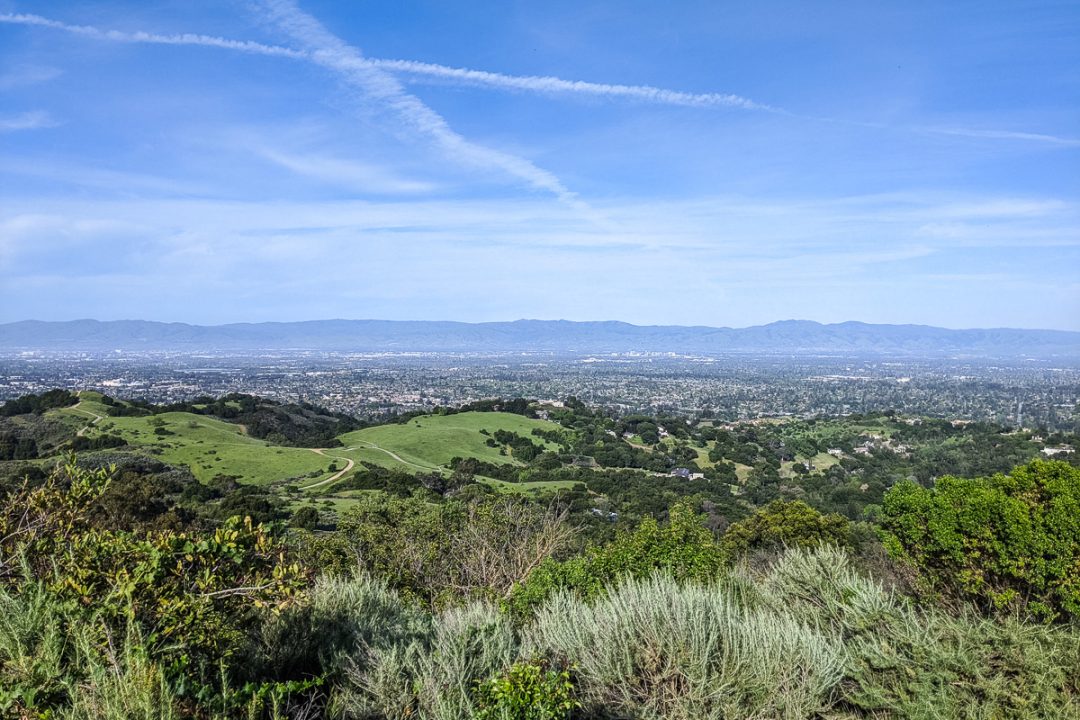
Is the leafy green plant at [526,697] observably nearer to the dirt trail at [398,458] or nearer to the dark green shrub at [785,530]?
the dark green shrub at [785,530]

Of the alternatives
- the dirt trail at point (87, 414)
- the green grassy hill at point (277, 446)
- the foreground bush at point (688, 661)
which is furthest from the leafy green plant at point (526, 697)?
the dirt trail at point (87, 414)

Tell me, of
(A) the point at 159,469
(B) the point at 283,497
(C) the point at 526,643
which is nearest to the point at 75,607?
(C) the point at 526,643

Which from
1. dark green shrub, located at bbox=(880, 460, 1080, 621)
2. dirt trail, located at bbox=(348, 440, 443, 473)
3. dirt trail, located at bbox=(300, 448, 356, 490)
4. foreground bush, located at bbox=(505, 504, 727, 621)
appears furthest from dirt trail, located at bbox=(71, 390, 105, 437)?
dark green shrub, located at bbox=(880, 460, 1080, 621)

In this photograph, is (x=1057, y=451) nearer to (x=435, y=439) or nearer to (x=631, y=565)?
(x=435, y=439)

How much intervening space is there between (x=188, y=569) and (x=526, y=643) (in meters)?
3.95

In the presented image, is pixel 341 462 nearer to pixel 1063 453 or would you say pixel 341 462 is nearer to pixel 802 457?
pixel 802 457

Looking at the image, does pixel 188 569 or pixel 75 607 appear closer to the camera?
pixel 75 607

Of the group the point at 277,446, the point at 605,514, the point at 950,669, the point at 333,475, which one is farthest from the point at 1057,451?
the point at 277,446

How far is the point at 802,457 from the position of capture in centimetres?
6303

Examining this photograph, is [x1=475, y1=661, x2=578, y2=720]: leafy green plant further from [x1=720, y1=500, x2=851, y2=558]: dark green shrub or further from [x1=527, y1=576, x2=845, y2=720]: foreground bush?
[x1=720, y1=500, x2=851, y2=558]: dark green shrub

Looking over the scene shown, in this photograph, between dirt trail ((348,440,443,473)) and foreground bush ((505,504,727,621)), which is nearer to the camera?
foreground bush ((505,504,727,621))

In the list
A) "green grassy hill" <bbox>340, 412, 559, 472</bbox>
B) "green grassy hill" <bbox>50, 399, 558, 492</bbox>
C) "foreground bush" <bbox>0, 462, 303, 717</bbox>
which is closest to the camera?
"foreground bush" <bbox>0, 462, 303, 717</bbox>

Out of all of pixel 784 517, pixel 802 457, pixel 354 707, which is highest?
pixel 354 707

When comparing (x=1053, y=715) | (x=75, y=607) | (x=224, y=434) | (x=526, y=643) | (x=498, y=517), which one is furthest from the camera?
(x=224, y=434)
